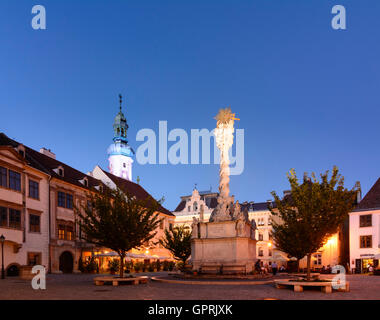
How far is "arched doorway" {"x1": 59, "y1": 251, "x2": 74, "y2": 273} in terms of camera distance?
41.2m

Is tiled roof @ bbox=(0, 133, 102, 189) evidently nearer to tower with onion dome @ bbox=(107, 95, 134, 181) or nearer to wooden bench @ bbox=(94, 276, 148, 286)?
wooden bench @ bbox=(94, 276, 148, 286)

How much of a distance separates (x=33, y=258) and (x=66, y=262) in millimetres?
6106

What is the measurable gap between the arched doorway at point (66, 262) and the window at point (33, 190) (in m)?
7.43

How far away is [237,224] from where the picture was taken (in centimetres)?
2583

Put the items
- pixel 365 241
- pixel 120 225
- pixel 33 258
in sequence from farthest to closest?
pixel 365 241, pixel 33 258, pixel 120 225

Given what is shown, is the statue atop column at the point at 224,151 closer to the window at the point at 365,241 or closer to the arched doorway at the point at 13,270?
the arched doorway at the point at 13,270

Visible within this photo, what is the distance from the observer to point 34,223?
121ft

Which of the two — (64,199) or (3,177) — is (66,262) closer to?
(64,199)

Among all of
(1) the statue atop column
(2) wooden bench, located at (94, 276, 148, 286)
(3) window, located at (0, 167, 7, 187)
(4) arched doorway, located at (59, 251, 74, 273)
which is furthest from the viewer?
(4) arched doorway, located at (59, 251, 74, 273)

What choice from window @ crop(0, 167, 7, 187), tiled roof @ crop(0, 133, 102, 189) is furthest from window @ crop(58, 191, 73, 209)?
window @ crop(0, 167, 7, 187)

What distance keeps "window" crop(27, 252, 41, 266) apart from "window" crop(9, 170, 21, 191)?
5.99 metres

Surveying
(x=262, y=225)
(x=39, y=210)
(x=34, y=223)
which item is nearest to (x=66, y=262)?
(x=34, y=223)

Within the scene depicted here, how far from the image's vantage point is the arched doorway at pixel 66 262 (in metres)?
41.2
